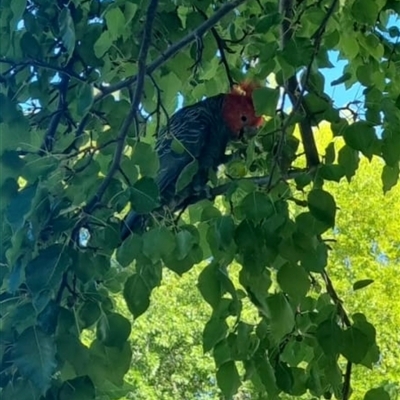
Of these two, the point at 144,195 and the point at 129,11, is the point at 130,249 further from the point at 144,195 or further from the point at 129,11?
the point at 129,11

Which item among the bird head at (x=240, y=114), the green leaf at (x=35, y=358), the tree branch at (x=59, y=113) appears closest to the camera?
the green leaf at (x=35, y=358)

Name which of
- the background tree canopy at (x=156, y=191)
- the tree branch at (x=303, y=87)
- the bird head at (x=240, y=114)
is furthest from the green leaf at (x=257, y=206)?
the bird head at (x=240, y=114)

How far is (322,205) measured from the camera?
0.62 m

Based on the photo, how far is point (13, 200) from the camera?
1.76 ft

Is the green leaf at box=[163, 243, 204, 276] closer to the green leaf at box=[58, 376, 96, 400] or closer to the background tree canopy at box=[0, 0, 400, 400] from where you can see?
the background tree canopy at box=[0, 0, 400, 400]

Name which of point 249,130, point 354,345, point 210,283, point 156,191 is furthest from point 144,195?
point 249,130

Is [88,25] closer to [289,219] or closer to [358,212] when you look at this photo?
[289,219]

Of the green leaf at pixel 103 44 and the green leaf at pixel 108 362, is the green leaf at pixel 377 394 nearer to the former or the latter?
the green leaf at pixel 108 362

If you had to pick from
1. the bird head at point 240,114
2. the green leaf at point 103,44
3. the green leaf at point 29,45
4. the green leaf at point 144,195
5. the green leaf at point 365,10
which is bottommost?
the green leaf at point 144,195

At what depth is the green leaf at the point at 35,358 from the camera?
0.49m

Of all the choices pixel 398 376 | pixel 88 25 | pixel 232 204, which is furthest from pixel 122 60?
pixel 398 376

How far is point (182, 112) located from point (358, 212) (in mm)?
1927

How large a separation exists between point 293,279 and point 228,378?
108mm

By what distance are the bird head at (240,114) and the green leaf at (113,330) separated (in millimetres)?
469
